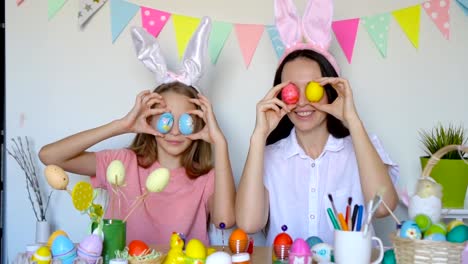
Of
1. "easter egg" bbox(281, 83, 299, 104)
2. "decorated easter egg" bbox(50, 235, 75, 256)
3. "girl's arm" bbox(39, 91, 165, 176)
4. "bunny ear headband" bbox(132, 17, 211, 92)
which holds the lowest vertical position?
"decorated easter egg" bbox(50, 235, 75, 256)

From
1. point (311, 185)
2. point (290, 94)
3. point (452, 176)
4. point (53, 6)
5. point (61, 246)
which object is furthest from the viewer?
point (53, 6)

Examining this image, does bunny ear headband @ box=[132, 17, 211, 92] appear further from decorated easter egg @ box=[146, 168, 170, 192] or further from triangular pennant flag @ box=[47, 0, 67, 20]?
decorated easter egg @ box=[146, 168, 170, 192]

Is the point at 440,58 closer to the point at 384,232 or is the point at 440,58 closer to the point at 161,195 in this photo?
the point at 384,232

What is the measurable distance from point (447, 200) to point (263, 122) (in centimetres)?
75

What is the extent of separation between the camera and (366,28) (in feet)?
6.68

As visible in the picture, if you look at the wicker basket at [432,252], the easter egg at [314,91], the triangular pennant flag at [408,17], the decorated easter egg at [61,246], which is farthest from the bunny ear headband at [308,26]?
the decorated easter egg at [61,246]

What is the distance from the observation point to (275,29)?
2.01 metres

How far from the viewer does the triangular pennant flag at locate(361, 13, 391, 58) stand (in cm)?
203

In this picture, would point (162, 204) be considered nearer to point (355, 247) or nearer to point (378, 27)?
point (355, 247)

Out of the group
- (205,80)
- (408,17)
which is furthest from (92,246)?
(408,17)

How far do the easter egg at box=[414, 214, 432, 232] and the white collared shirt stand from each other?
600mm

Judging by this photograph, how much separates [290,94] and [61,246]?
0.75 m

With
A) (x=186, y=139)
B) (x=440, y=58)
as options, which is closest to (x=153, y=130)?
(x=186, y=139)

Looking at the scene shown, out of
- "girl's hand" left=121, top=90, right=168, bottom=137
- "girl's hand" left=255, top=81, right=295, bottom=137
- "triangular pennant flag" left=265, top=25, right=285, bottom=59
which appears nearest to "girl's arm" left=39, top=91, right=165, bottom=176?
"girl's hand" left=121, top=90, right=168, bottom=137
